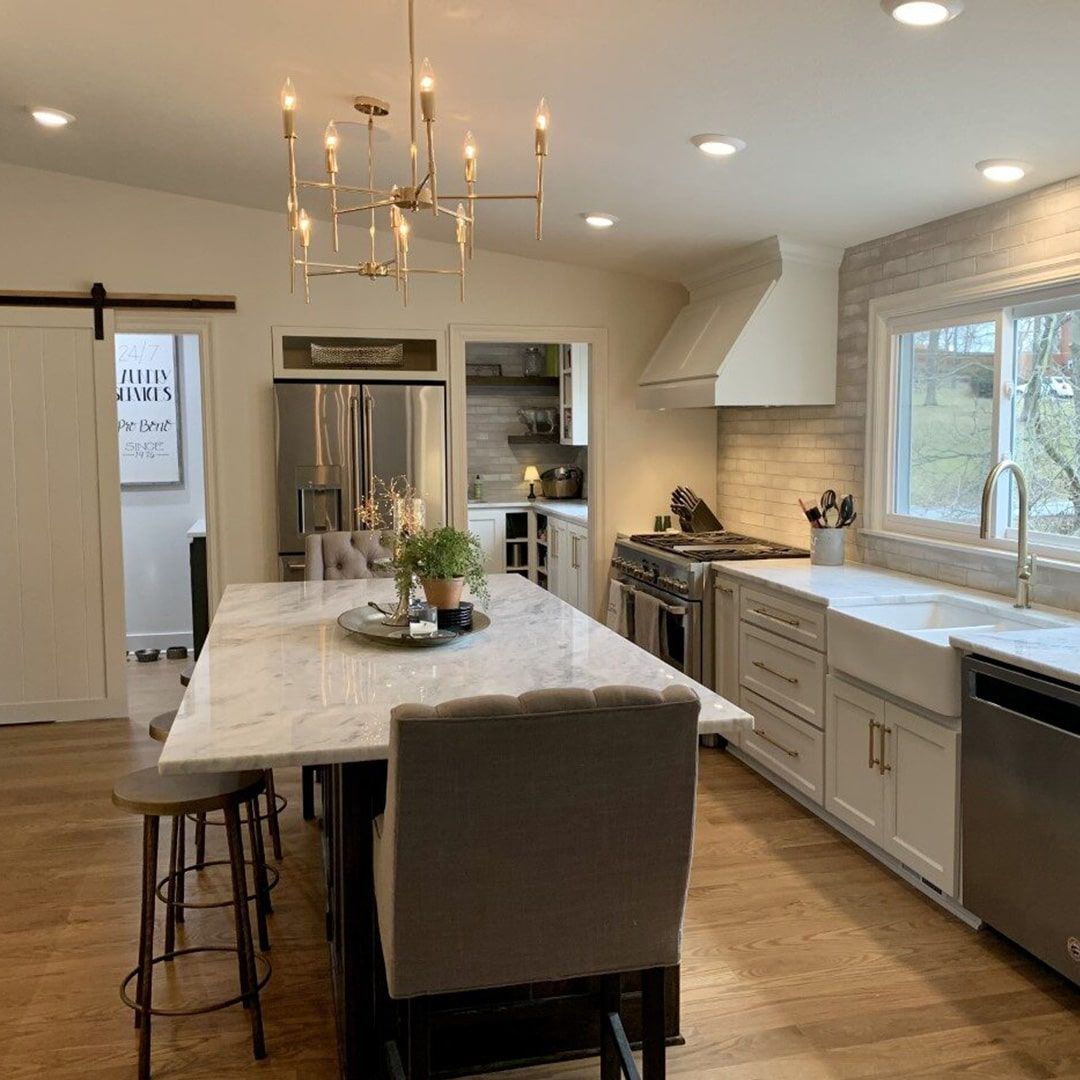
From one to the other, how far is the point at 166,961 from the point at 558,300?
4025mm

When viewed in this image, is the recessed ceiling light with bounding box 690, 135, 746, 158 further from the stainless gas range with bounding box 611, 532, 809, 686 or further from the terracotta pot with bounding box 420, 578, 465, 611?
the stainless gas range with bounding box 611, 532, 809, 686

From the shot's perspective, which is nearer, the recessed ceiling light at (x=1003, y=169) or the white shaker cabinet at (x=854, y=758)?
the recessed ceiling light at (x=1003, y=169)

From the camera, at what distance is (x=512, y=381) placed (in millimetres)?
8164

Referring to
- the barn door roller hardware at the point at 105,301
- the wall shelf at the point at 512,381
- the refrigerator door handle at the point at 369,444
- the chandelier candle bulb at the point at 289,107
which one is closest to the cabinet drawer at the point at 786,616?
the refrigerator door handle at the point at 369,444

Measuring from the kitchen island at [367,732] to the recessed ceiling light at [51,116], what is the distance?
256cm

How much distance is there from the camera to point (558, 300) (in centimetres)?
590

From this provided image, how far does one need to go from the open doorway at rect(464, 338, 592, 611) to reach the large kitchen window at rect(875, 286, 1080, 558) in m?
3.38

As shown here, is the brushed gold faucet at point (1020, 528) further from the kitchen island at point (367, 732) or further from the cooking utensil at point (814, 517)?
the kitchen island at point (367, 732)

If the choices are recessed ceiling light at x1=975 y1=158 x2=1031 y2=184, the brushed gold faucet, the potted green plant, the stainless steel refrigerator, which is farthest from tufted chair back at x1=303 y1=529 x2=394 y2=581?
recessed ceiling light at x1=975 y1=158 x2=1031 y2=184

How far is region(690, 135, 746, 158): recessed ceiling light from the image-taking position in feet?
11.3

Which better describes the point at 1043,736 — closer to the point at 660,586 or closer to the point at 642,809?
the point at 642,809

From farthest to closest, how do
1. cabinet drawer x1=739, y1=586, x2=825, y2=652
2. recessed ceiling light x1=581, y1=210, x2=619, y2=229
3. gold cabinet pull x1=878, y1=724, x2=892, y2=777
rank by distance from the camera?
1. recessed ceiling light x1=581, y1=210, x2=619, y2=229
2. cabinet drawer x1=739, y1=586, x2=825, y2=652
3. gold cabinet pull x1=878, y1=724, x2=892, y2=777

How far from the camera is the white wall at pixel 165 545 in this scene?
23.1ft

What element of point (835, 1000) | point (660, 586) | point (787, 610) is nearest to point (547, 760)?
point (835, 1000)
